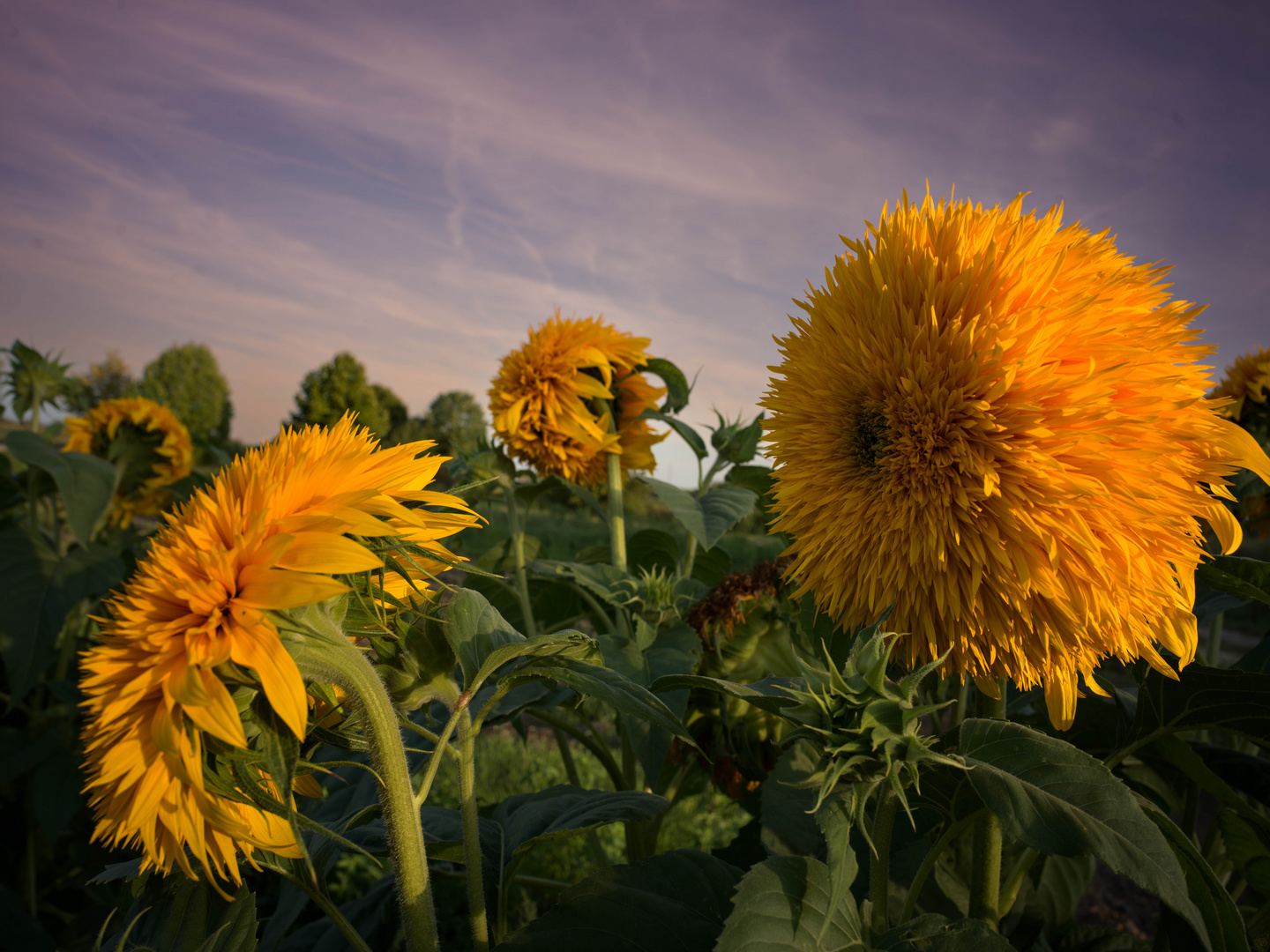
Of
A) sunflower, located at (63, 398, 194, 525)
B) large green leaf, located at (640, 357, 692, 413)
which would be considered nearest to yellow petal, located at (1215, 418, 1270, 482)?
large green leaf, located at (640, 357, 692, 413)

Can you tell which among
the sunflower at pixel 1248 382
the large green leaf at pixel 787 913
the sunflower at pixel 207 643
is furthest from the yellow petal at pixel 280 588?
the sunflower at pixel 1248 382

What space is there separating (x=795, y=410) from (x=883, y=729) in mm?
373

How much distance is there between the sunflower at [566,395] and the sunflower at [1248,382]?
1661mm

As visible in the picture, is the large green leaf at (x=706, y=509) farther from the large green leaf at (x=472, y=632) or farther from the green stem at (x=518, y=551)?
the large green leaf at (x=472, y=632)

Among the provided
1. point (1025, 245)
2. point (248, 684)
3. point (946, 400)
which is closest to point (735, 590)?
point (946, 400)

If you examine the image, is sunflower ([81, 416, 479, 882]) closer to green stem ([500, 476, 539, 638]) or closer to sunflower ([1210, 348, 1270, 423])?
green stem ([500, 476, 539, 638])

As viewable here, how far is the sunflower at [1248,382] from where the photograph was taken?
1.98 metres

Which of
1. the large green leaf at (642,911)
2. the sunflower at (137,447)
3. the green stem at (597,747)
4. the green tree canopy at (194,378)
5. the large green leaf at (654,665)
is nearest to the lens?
the large green leaf at (642,911)

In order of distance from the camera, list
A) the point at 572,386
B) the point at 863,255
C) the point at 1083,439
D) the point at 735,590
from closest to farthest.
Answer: the point at 1083,439 < the point at 863,255 < the point at 735,590 < the point at 572,386

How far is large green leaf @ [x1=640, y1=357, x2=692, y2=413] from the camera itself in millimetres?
1605

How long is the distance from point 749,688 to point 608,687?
0.15m

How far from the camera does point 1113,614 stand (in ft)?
2.26

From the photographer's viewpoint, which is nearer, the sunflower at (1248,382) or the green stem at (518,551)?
the green stem at (518,551)

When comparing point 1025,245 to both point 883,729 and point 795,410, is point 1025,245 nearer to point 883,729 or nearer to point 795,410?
point 795,410
